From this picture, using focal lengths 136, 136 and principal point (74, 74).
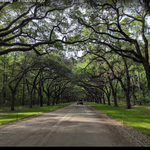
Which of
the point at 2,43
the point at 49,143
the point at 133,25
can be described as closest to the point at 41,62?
the point at 2,43

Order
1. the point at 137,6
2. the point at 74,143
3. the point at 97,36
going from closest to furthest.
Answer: the point at 74,143 → the point at 137,6 → the point at 97,36

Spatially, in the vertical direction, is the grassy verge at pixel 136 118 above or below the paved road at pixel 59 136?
below

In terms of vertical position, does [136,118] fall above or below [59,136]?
below

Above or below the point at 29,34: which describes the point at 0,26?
above

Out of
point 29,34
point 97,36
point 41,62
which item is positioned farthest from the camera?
point 41,62

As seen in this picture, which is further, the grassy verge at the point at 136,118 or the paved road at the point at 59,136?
the grassy verge at the point at 136,118

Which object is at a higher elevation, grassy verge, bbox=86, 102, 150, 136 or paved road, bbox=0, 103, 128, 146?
paved road, bbox=0, 103, 128, 146

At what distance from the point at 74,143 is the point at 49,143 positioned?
0.99 meters

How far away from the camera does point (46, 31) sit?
17.9 metres

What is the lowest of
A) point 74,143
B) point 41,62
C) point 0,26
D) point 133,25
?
point 74,143

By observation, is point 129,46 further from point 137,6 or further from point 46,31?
point 46,31

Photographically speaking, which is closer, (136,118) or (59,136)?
(59,136)

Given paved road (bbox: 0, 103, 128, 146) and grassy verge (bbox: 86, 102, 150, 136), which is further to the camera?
grassy verge (bbox: 86, 102, 150, 136)

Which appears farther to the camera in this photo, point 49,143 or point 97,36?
point 97,36
